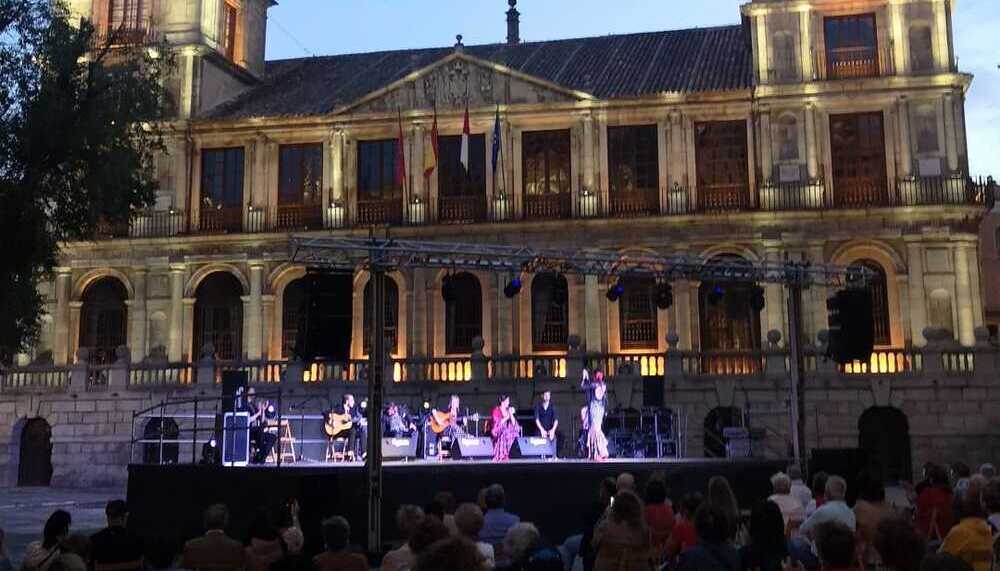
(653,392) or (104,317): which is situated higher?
(104,317)

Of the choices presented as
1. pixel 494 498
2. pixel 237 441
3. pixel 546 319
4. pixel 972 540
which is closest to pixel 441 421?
pixel 237 441

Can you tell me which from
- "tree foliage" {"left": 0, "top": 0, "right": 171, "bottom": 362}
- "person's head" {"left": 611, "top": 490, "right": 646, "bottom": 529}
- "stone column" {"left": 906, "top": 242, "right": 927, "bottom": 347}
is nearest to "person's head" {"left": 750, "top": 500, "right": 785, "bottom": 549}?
"person's head" {"left": 611, "top": 490, "right": 646, "bottom": 529}

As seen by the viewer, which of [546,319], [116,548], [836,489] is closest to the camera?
[116,548]

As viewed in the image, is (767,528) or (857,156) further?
(857,156)

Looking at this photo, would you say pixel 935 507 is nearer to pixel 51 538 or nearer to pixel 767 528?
pixel 767 528

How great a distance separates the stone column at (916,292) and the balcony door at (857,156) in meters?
2.10

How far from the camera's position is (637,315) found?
32.7m

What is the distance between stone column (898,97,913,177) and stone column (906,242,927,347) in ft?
7.59

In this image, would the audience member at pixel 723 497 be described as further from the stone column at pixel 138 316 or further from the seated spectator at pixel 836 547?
the stone column at pixel 138 316

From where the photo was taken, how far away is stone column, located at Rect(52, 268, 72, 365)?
35000mm

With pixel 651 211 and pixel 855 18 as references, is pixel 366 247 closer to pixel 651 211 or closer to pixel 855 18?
pixel 651 211

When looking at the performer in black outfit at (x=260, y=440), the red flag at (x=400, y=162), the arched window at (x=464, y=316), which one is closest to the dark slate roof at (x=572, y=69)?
the red flag at (x=400, y=162)

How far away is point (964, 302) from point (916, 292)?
1.30 metres

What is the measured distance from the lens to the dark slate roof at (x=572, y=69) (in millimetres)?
34375
